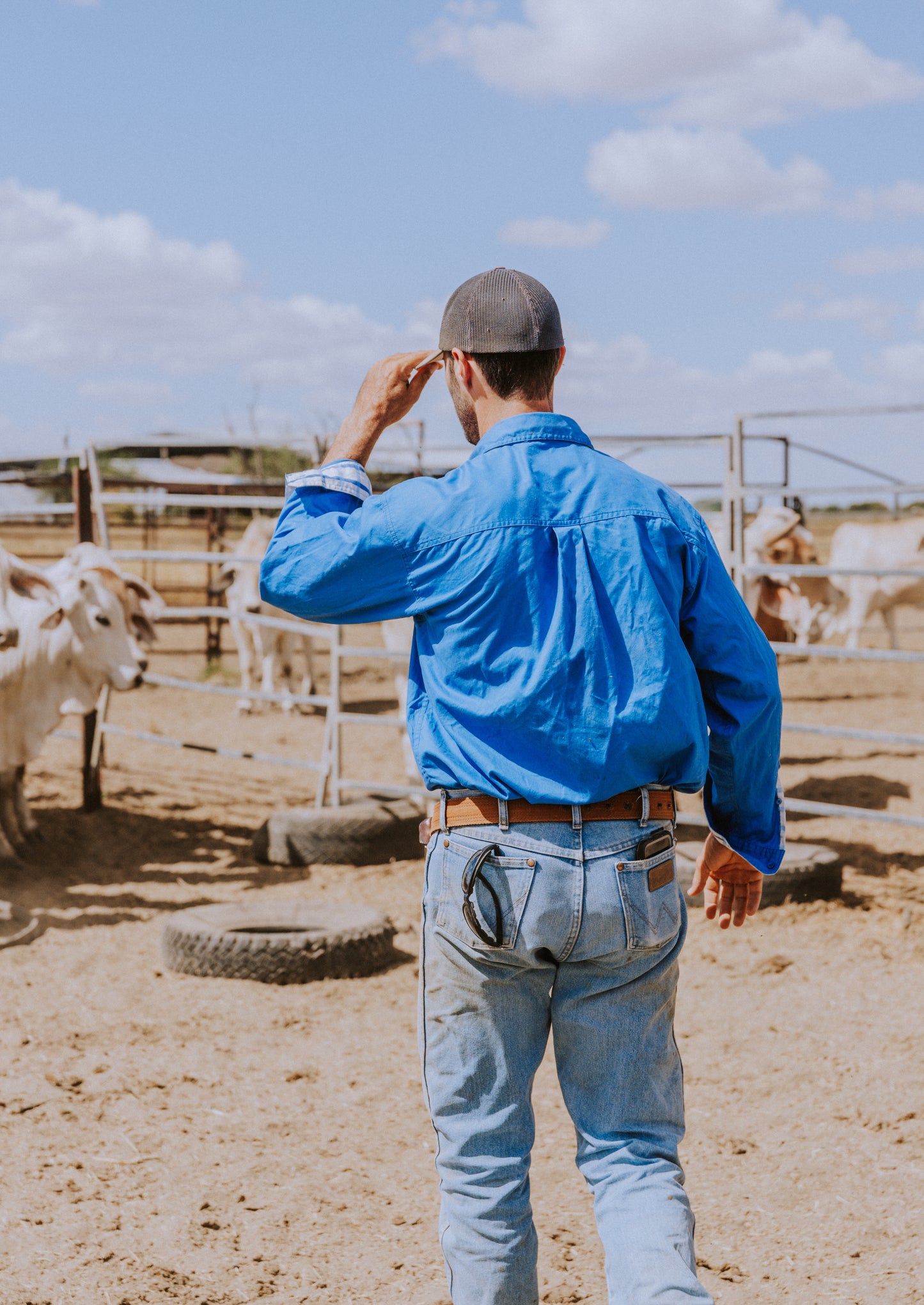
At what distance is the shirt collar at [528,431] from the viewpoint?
210 cm

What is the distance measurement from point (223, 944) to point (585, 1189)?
2114 mm

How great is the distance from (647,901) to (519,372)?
86cm

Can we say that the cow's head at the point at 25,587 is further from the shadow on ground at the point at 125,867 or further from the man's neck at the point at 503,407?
the man's neck at the point at 503,407

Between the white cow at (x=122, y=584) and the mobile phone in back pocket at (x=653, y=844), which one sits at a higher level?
the white cow at (x=122, y=584)

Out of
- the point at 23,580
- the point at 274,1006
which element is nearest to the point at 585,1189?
the point at 274,1006

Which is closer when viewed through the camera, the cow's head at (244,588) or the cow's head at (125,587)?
the cow's head at (125,587)

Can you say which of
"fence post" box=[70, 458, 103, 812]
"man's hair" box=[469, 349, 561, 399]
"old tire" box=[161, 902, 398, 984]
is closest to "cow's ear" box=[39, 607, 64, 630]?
"fence post" box=[70, 458, 103, 812]

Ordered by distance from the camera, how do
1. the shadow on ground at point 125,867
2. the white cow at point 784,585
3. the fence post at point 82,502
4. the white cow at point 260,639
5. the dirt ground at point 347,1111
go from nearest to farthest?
the dirt ground at point 347,1111
the shadow on ground at point 125,867
the fence post at point 82,502
the white cow at point 784,585
the white cow at point 260,639

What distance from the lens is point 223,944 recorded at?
509cm

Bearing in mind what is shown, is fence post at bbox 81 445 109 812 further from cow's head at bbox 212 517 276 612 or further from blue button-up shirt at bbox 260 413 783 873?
blue button-up shirt at bbox 260 413 783 873

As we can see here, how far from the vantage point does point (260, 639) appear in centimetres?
1147

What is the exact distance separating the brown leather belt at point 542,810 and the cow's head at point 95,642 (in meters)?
5.22

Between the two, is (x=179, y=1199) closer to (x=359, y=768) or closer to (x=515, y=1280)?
(x=515, y=1280)

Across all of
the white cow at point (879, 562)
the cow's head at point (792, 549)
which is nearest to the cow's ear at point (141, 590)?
the cow's head at point (792, 549)
